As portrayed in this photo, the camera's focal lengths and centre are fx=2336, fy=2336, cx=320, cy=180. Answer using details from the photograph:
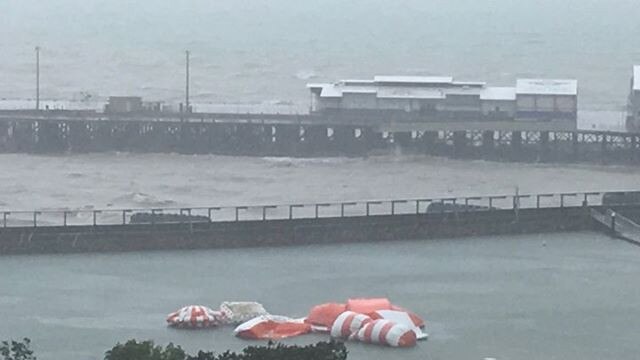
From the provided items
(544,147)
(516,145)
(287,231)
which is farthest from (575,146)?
(287,231)

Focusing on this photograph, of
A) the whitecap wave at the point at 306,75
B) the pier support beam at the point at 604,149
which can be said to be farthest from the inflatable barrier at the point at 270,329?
the whitecap wave at the point at 306,75

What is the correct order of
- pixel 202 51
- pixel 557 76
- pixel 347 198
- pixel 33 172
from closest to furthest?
pixel 347 198 < pixel 33 172 < pixel 557 76 < pixel 202 51

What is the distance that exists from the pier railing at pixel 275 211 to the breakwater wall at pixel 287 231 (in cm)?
21

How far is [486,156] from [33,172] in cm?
486

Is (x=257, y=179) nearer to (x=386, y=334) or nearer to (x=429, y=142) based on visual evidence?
(x=429, y=142)

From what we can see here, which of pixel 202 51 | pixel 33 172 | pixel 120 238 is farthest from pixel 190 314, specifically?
pixel 202 51

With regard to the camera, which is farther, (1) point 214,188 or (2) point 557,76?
(2) point 557,76

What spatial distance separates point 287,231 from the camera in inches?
688

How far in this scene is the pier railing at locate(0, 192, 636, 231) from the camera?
17953 millimetres

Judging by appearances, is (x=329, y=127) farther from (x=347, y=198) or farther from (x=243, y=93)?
(x=243, y=93)

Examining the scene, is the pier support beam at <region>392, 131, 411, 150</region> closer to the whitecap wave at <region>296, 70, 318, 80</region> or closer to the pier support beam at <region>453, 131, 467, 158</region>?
the pier support beam at <region>453, 131, 467, 158</region>

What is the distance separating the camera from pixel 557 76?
35656 millimetres

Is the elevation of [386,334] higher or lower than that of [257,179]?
lower

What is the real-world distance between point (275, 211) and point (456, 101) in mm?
7111
